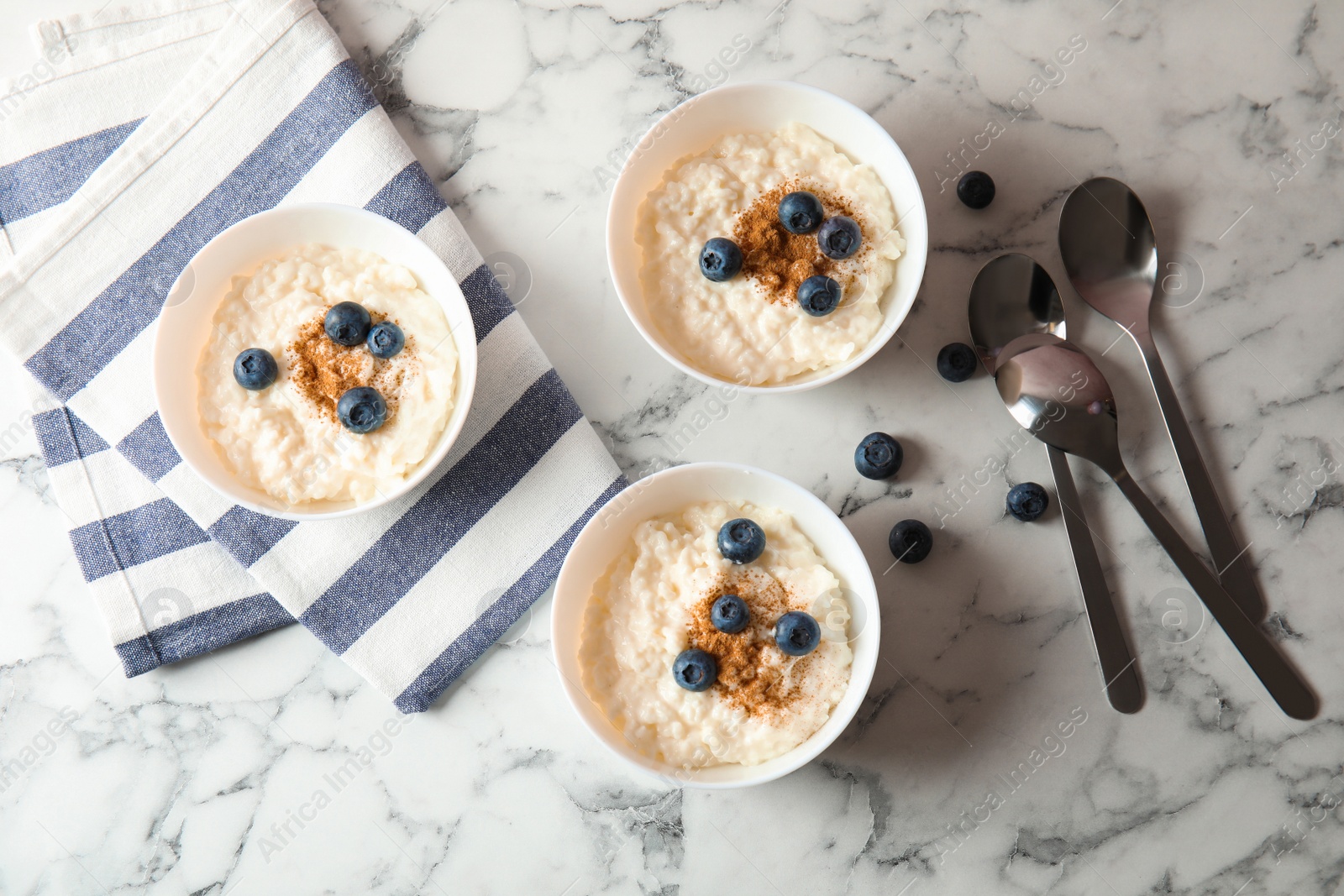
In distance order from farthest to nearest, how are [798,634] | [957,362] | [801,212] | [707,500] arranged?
[957,362] < [707,500] < [801,212] < [798,634]

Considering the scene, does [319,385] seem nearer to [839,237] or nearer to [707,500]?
[707,500]

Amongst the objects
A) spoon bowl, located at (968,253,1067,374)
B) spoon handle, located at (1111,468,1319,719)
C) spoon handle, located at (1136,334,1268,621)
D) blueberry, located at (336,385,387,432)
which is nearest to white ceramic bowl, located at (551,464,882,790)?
blueberry, located at (336,385,387,432)

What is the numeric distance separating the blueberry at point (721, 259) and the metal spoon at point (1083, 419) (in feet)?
2.47

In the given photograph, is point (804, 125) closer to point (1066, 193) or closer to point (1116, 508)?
point (1066, 193)

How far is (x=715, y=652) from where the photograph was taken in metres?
1.90

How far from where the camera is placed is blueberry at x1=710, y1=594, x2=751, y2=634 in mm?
1838

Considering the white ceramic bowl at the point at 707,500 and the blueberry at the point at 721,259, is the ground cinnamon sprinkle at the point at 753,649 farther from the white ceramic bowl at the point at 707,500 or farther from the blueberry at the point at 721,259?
the blueberry at the point at 721,259

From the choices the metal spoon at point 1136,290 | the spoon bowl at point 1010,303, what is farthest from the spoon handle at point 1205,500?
the spoon bowl at point 1010,303

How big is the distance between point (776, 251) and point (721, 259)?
166mm

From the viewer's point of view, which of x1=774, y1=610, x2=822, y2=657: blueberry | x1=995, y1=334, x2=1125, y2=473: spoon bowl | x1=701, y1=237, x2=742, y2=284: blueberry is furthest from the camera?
x1=995, y1=334, x2=1125, y2=473: spoon bowl

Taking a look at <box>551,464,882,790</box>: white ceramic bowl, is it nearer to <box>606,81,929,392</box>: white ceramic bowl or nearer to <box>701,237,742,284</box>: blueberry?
<box>606,81,929,392</box>: white ceramic bowl

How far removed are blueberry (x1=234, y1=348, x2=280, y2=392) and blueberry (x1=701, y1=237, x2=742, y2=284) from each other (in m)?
1.05

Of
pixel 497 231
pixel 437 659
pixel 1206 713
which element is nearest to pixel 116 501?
pixel 437 659

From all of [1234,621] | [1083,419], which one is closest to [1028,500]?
[1083,419]
